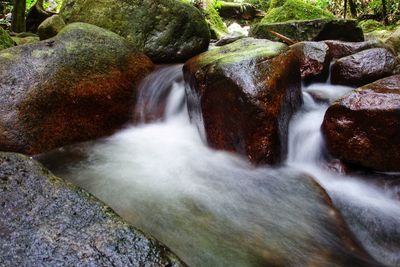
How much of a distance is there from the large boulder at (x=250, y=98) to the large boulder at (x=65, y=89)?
4.21 ft

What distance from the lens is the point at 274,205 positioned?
130 inches

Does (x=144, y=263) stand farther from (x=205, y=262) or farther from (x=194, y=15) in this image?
(x=194, y=15)

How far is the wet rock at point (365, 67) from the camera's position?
16.0 ft

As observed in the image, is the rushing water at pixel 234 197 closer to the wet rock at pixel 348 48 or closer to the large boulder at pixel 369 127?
the large boulder at pixel 369 127

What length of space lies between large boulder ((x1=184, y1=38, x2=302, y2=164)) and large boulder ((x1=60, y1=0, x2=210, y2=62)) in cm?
208

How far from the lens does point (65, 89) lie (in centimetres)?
430

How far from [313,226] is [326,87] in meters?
2.89

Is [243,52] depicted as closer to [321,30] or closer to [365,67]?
[365,67]

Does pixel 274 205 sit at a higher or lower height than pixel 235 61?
lower

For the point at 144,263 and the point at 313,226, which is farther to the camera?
the point at 313,226

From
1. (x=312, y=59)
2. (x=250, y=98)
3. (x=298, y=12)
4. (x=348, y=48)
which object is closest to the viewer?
(x=250, y=98)

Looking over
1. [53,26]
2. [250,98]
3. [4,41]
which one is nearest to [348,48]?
[250,98]

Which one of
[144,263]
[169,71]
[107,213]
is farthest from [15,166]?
[169,71]

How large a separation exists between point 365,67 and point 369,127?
6.23 feet
